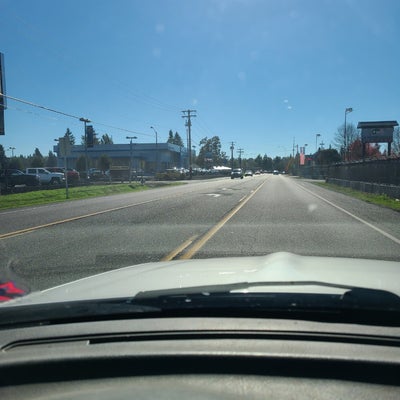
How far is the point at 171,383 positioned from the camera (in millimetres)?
2227

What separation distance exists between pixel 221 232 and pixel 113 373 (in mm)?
9777

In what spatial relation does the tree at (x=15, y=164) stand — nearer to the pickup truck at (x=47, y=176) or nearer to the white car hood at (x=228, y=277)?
the pickup truck at (x=47, y=176)

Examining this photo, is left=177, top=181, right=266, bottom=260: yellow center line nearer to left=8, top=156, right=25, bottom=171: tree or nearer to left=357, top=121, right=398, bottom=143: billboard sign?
left=357, top=121, right=398, bottom=143: billboard sign

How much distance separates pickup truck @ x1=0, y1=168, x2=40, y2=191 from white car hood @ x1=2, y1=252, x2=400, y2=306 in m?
35.6

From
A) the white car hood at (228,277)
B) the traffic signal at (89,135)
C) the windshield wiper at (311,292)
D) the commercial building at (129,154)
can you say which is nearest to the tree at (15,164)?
the commercial building at (129,154)

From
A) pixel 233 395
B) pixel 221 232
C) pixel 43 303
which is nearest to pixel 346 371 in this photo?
pixel 233 395

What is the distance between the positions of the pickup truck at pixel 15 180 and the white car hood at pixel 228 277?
35562mm

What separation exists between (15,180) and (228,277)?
40.4 m

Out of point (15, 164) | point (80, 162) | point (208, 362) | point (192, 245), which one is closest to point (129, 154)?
point (80, 162)

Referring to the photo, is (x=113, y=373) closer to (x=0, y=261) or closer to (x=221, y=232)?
(x=0, y=261)

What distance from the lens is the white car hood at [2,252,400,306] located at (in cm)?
331

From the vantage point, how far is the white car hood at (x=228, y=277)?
3307 millimetres

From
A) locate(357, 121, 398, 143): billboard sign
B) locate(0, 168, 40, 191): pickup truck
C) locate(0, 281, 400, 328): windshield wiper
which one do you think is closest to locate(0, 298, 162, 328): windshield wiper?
locate(0, 281, 400, 328): windshield wiper

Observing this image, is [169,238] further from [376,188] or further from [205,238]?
[376,188]
